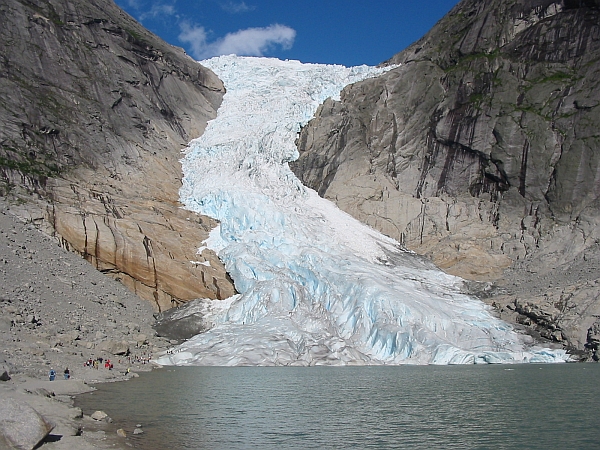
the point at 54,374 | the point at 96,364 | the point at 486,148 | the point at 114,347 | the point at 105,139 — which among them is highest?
the point at 486,148

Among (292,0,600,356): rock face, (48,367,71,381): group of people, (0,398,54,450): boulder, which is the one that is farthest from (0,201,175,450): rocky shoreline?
(292,0,600,356): rock face

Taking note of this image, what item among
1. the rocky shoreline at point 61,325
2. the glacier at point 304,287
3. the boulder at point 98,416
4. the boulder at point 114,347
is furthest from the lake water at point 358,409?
the glacier at point 304,287

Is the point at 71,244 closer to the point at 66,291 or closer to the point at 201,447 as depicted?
the point at 66,291

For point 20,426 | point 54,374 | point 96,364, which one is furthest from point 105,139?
point 20,426

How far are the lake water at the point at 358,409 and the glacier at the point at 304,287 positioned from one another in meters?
5.08

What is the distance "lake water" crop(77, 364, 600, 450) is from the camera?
1293 cm

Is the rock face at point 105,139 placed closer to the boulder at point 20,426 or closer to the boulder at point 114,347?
the boulder at point 114,347

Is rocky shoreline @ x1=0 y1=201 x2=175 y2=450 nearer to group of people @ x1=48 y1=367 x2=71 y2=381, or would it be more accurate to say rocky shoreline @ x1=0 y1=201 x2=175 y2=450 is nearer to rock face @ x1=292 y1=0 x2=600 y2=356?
group of people @ x1=48 y1=367 x2=71 y2=381

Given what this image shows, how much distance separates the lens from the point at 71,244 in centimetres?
3544

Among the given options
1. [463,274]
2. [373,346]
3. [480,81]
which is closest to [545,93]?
[480,81]

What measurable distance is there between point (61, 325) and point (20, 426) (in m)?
18.7

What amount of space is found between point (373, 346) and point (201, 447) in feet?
69.2

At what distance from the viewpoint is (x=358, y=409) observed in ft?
55.5

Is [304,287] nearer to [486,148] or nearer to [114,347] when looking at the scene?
[114,347]
